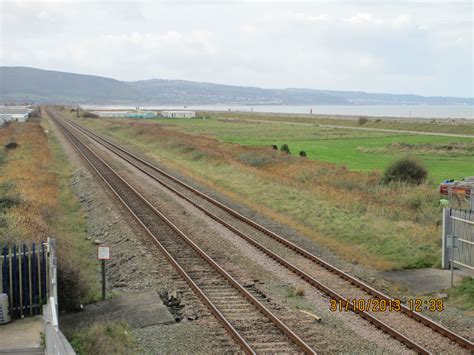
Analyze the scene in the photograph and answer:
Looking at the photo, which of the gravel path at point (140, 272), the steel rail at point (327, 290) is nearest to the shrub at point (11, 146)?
the gravel path at point (140, 272)

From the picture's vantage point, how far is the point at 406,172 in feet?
114

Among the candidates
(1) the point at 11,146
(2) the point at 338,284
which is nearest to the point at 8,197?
(2) the point at 338,284

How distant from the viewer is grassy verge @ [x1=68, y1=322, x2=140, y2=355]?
10367mm

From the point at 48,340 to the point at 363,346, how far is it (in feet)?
17.8

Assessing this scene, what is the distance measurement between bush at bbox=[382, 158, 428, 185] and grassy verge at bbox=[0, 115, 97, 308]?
17880 millimetres

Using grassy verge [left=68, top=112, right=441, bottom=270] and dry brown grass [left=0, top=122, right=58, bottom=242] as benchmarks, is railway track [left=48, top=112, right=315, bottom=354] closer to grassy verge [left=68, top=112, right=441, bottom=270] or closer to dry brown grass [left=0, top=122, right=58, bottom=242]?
dry brown grass [left=0, top=122, right=58, bottom=242]

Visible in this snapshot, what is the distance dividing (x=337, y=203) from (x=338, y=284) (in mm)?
11892

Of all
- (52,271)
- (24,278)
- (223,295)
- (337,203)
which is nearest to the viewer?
(52,271)

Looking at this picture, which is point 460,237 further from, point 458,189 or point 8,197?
point 8,197

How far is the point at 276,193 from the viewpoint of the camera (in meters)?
29.4

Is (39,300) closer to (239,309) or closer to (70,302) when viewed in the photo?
(70,302)

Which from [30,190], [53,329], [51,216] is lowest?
[51,216]

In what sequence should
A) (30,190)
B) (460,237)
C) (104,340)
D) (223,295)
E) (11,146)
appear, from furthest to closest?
(11,146)
(30,190)
(460,237)
(223,295)
(104,340)

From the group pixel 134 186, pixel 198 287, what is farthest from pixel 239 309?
pixel 134 186
